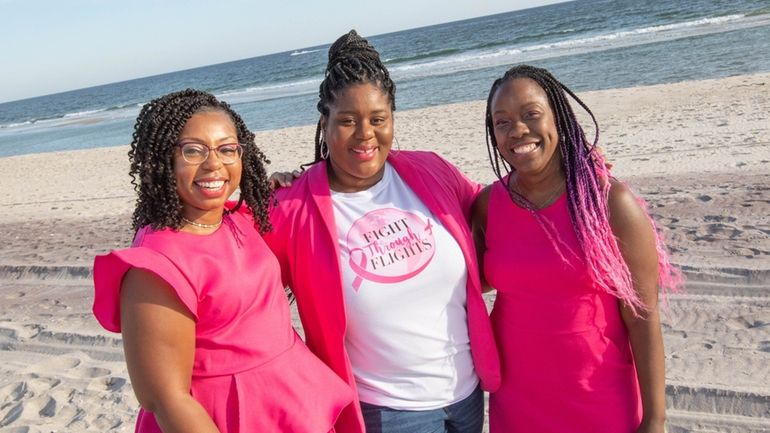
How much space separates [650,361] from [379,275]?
936 mm

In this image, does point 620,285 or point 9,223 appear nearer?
point 620,285

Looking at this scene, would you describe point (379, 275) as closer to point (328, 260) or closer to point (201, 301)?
point (328, 260)

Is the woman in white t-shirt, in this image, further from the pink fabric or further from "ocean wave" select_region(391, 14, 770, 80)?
"ocean wave" select_region(391, 14, 770, 80)

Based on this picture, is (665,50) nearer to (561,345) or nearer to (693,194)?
(693,194)

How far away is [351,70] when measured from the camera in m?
2.43

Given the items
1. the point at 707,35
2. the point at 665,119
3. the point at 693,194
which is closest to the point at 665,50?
the point at 707,35

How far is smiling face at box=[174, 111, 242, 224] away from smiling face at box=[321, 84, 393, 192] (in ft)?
1.45

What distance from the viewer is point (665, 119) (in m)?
11.4

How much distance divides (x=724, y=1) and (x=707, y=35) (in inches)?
596

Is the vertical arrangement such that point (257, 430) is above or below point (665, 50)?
above

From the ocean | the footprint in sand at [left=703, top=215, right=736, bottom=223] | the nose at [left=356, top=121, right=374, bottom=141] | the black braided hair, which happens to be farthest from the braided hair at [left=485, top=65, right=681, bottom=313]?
the ocean

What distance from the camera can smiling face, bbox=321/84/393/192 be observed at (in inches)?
94.8

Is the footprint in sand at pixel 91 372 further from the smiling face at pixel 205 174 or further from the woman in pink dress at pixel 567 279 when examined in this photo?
the woman in pink dress at pixel 567 279

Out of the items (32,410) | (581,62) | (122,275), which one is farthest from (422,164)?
(581,62)
